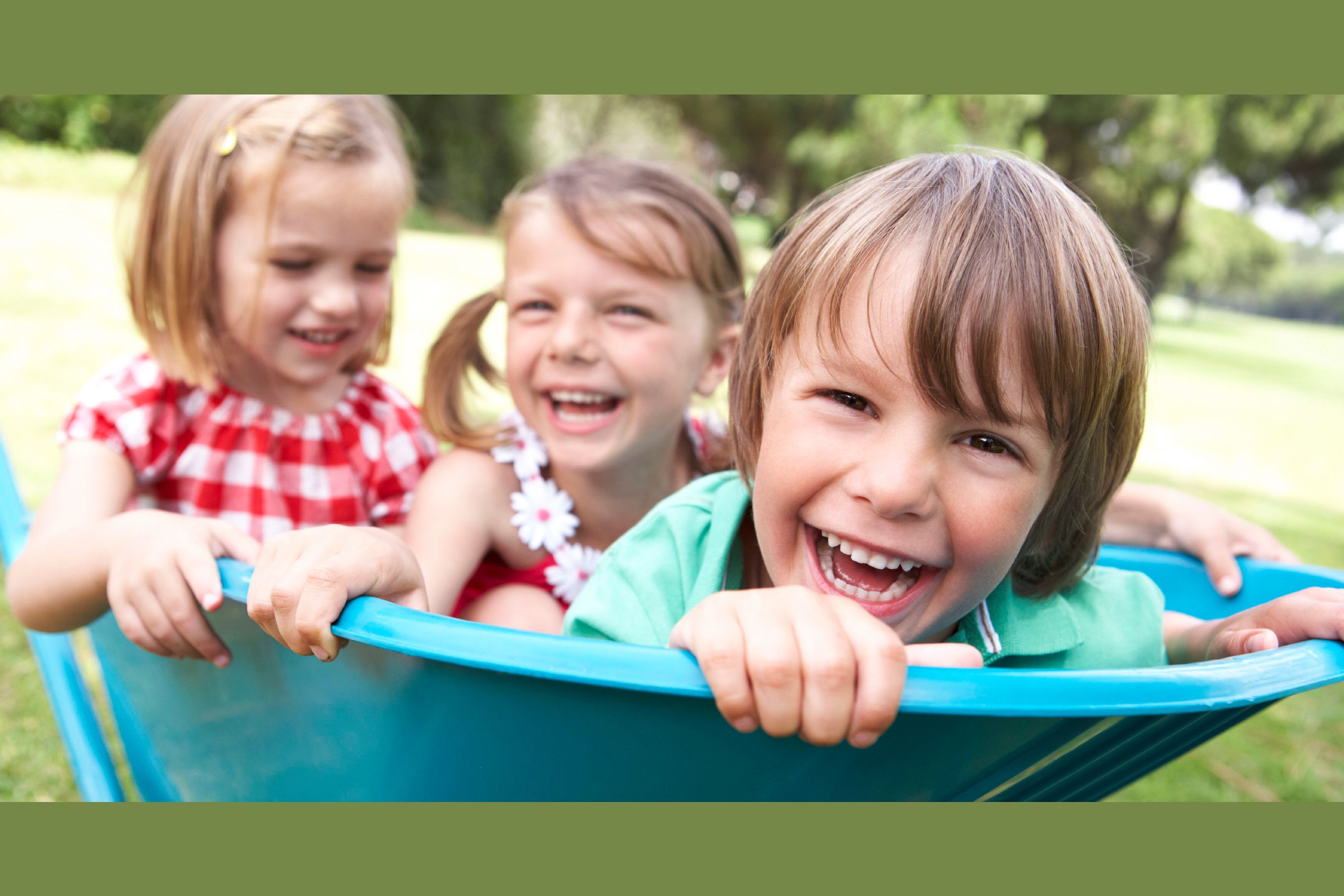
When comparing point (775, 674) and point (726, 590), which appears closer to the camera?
point (775, 674)

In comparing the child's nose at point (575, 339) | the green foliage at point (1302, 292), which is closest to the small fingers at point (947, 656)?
the child's nose at point (575, 339)

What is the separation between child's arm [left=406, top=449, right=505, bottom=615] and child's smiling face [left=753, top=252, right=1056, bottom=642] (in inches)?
23.4

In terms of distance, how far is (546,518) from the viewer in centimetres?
153

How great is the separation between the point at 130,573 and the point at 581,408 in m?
0.65

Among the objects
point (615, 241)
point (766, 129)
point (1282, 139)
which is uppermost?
point (1282, 139)

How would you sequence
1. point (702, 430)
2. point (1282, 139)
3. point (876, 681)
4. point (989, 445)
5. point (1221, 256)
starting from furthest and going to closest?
point (1221, 256)
point (1282, 139)
point (702, 430)
point (989, 445)
point (876, 681)

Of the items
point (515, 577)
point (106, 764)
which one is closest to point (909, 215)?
point (515, 577)

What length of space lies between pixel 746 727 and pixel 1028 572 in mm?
543

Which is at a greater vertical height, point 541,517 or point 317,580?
point 317,580

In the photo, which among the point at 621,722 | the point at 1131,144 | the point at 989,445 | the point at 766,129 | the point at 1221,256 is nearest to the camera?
the point at 621,722

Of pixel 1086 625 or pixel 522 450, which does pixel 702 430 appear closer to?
pixel 522 450

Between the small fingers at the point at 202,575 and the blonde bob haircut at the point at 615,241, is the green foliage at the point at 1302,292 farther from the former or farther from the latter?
the small fingers at the point at 202,575

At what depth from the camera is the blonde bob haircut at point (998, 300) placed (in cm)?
86

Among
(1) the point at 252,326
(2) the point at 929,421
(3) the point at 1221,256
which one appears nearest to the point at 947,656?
(2) the point at 929,421
